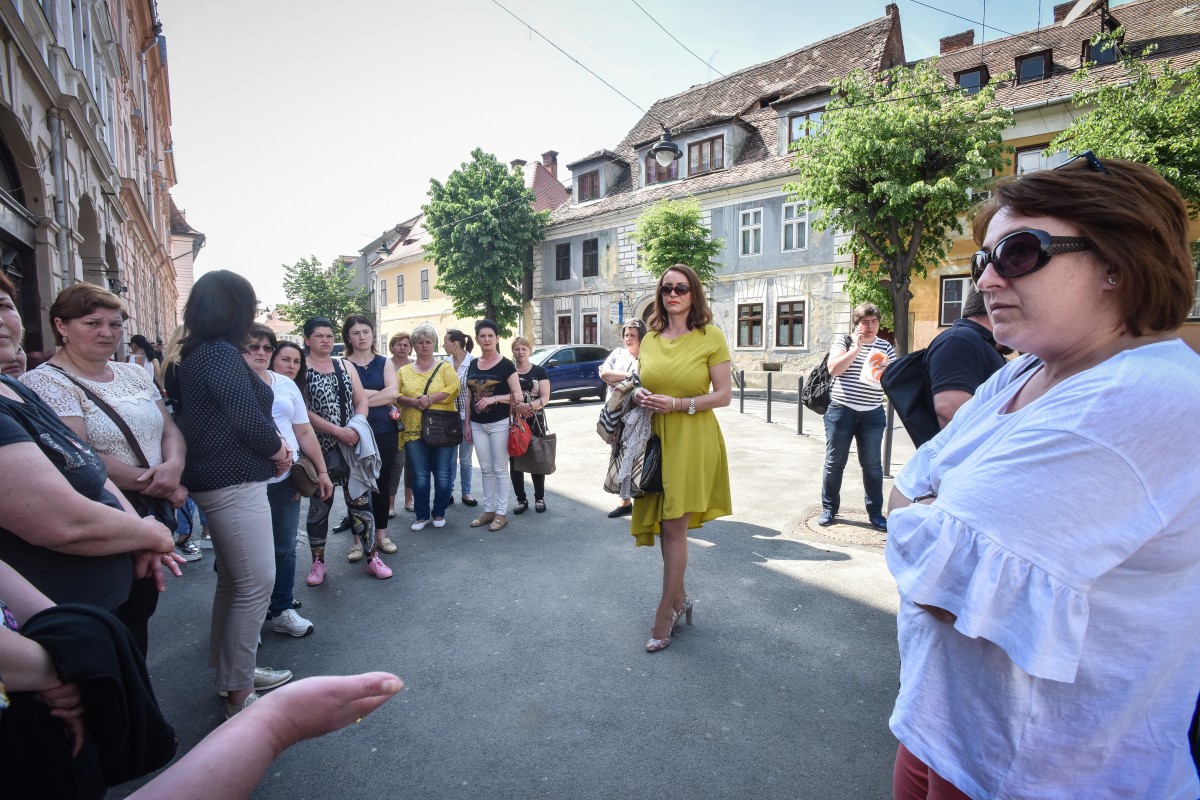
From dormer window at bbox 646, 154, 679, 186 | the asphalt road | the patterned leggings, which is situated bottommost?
the asphalt road

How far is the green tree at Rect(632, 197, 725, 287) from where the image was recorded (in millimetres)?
22031

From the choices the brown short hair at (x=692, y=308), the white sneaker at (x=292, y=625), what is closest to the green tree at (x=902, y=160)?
the brown short hair at (x=692, y=308)

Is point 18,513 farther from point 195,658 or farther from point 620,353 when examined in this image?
point 620,353

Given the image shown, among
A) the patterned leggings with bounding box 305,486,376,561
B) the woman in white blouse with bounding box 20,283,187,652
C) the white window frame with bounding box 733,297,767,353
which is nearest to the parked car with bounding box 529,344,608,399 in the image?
the white window frame with bounding box 733,297,767,353

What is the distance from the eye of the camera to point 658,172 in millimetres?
26500

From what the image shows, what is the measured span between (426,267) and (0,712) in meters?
37.8

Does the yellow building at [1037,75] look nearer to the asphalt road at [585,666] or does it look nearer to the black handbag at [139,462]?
the asphalt road at [585,666]

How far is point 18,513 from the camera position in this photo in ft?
5.46

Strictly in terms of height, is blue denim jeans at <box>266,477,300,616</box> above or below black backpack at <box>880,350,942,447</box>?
below

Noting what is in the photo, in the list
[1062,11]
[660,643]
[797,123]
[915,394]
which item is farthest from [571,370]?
[1062,11]

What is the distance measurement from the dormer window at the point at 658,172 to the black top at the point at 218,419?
2515cm

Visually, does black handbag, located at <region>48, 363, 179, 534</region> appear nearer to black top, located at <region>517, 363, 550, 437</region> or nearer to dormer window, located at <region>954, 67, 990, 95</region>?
black top, located at <region>517, 363, 550, 437</region>

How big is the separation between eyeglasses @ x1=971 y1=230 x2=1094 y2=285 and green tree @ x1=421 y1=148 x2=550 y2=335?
2884cm

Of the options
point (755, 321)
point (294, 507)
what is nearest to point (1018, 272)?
point (294, 507)
